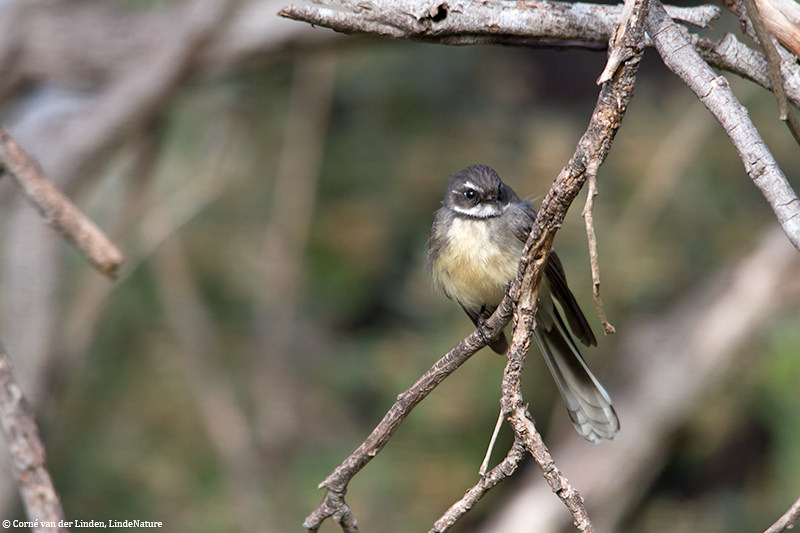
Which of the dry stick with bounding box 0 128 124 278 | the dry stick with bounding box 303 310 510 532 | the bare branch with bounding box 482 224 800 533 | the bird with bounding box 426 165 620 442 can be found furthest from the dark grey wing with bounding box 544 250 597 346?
the bare branch with bounding box 482 224 800 533

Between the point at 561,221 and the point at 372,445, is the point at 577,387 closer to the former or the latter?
the point at 372,445

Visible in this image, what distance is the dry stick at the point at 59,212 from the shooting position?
2572 millimetres

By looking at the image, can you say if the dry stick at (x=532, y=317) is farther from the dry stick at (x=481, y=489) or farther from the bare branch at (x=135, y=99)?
the bare branch at (x=135, y=99)

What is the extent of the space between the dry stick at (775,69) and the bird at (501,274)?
4.78ft

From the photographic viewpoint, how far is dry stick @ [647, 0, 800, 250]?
1.77 m

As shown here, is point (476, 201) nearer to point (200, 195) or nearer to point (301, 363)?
point (200, 195)

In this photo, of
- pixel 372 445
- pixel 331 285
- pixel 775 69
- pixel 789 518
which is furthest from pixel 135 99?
pixel 789 518

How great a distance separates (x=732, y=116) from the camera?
192 cm

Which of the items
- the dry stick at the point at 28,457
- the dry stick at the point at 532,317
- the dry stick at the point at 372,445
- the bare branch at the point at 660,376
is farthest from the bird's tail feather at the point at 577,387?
the bare branch at the point at 660,376

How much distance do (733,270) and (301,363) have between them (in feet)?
14.1

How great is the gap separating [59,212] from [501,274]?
208 centimetres

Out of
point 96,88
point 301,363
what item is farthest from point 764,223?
point 96,88

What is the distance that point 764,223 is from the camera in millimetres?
6656

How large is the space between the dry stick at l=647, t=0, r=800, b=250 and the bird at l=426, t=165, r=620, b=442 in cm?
147
